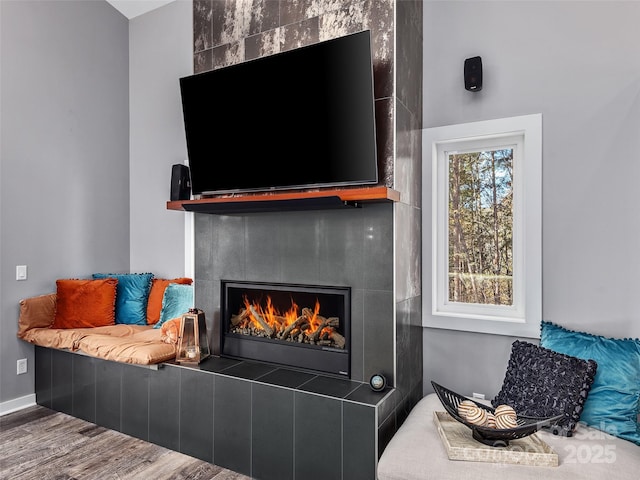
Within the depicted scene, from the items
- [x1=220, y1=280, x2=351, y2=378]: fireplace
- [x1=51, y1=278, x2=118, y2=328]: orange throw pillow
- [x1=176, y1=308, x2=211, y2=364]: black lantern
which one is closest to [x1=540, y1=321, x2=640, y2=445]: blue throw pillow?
[x1=220, y1=280, x2=351, y2=378]: fireplace

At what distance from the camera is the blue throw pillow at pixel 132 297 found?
3.56 m

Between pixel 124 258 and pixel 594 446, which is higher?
pixel 124 258

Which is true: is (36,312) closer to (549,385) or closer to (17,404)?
(17,404)

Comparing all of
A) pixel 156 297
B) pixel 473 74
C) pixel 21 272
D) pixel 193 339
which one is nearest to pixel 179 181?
pixel 156 297

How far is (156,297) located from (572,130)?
3.22m

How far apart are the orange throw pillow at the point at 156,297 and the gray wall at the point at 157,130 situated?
112 millimetres

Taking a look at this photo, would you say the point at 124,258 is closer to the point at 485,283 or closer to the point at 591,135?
the point at 485,283

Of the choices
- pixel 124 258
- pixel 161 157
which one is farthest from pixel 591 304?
pixel 124 258

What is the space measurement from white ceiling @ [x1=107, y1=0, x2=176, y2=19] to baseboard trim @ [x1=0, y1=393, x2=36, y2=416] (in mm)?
3408

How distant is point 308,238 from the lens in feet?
8.20

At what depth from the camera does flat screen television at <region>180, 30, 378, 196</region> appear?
2.18 meters

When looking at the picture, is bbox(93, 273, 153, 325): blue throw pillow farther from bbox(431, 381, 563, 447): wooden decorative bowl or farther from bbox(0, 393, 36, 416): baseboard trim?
bbox(431, 381, 563, 447): wooden decorative bowl

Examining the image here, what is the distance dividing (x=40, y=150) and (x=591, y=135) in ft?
12.4

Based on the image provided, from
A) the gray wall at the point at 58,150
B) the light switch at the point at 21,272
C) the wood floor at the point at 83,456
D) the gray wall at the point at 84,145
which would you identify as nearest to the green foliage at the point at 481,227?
the wood floor at the point at 83,456
